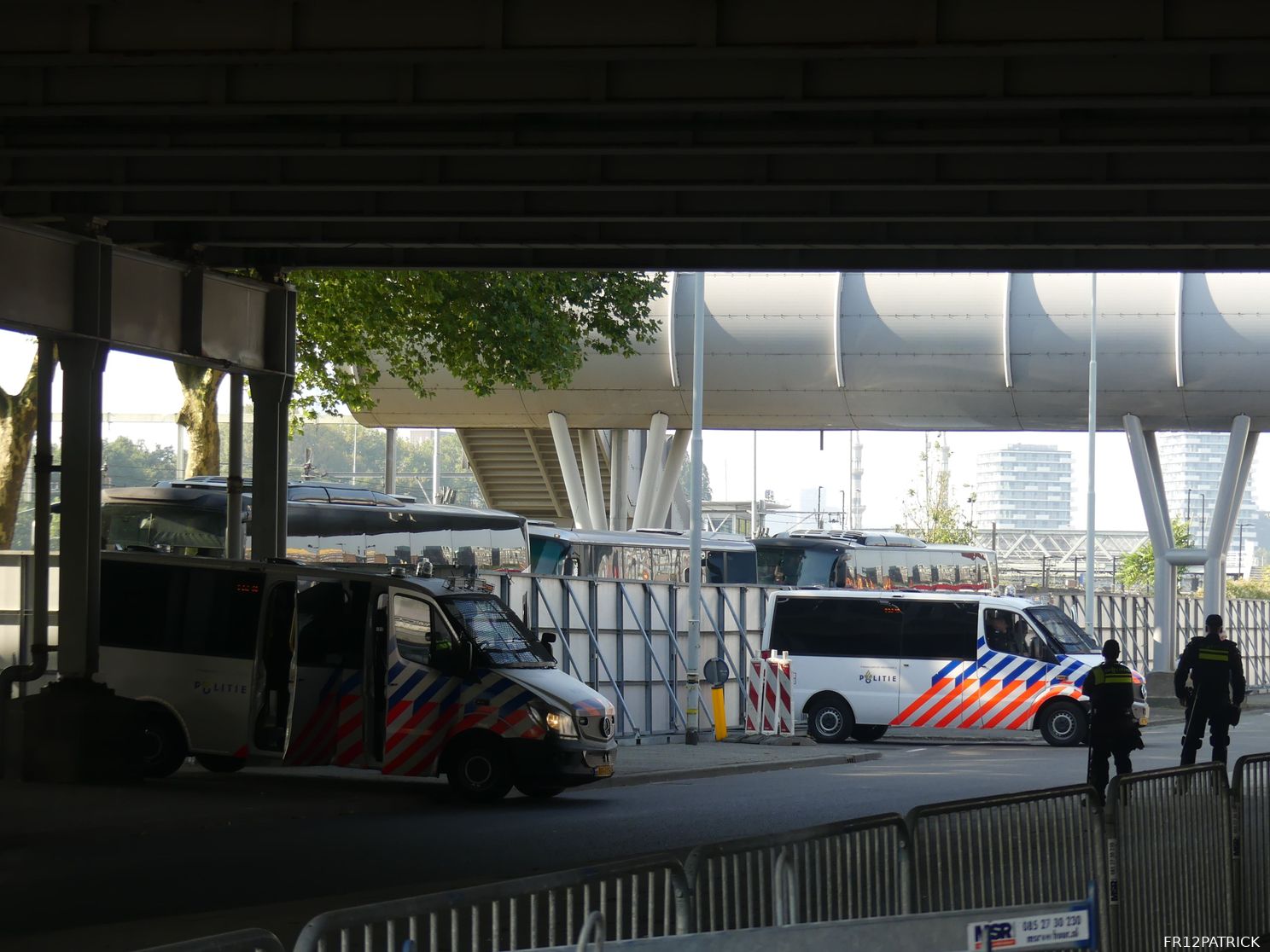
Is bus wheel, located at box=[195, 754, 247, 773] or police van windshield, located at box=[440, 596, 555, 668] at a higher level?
police van windshield, located at box=[440, 596, 555, 668]

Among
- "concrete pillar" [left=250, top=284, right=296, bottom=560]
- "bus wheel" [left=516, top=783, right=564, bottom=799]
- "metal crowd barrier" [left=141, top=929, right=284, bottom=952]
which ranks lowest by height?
"bus wheel" [left=516, top=783, right=564, bottom=799]

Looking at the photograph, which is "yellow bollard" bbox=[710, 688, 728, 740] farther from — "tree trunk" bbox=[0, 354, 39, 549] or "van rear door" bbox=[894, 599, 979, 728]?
"tree trunk" bbox=[0, 354, 39, 549]

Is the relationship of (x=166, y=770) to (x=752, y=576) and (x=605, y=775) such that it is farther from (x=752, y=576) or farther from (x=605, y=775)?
(x=752, y=576)

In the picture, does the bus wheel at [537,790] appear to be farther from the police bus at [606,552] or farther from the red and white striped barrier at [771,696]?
the police bus at [606,552]

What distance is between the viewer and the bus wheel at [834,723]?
29266mm

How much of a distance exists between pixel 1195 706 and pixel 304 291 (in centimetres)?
1734

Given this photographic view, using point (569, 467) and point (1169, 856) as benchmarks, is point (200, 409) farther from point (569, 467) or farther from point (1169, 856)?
point (1169, 856)

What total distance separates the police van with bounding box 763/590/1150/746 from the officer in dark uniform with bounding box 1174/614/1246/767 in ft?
28.4

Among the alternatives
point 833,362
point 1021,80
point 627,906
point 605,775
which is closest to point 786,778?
point 605,775

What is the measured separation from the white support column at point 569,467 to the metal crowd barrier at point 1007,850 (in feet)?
124

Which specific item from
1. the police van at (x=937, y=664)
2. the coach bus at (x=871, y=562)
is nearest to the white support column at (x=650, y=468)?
the coach bus at (x=871, y=562)

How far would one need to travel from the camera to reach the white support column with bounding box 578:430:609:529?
A: 47188mm

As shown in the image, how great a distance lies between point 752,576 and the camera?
156ft

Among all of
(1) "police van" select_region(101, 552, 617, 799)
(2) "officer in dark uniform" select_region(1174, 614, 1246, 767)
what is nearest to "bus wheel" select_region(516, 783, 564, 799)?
(1) "police van" select_region(101, 552, 617, 799)
